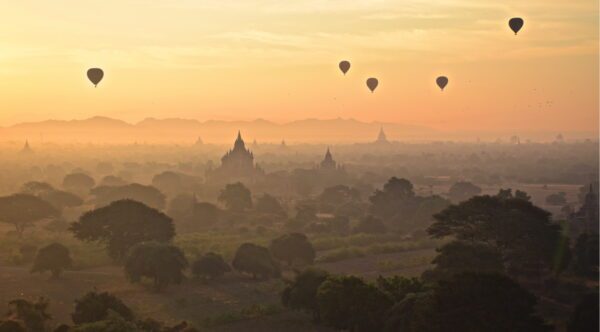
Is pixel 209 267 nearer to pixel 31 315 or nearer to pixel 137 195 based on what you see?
pixel 31 315

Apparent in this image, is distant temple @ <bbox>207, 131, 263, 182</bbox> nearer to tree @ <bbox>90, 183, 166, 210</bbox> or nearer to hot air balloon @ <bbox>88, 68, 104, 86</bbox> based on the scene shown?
tree @ <bbox>90, 183, 166, 210</bbox>

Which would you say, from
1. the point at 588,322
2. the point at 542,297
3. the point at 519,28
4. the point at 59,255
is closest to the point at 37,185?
the point at 59,255

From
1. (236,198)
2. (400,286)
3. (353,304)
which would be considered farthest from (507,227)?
(236,198)

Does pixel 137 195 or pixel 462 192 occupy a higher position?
pixel 137 195

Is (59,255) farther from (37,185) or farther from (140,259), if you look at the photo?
(37,185)

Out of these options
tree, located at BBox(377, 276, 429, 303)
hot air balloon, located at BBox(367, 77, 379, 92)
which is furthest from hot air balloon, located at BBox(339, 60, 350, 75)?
tree, located at BBox(377, 276, 429, 303)

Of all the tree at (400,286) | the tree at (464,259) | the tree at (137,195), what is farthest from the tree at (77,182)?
the tree at (400,286)

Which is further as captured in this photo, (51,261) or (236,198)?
(236,198)
